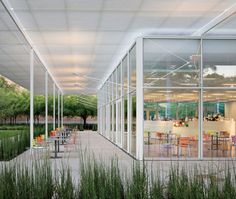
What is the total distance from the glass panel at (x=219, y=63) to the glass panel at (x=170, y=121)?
0.53 meters

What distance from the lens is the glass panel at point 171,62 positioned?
10.4m

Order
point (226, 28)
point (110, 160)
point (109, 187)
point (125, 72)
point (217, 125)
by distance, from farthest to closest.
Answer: point (125, 72)
point (217, 125)
point (226, 28)
point (110, 160)
point (109, 187)

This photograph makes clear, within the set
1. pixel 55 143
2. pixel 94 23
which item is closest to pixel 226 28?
pixel 94 23

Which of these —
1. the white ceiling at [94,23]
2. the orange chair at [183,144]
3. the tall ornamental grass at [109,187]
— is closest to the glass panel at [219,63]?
the white ceiling at [94,23]

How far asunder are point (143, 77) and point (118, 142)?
18.8ft

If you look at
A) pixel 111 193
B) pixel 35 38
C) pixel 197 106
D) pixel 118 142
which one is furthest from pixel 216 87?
pixel 111 193

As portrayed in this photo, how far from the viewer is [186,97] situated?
1046 centimetres

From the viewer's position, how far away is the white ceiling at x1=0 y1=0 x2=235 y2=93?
8094 millimetres

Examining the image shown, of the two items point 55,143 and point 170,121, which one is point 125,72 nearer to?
point 170,121

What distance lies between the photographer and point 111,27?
33.0ft

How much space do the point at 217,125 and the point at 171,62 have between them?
1.83 m

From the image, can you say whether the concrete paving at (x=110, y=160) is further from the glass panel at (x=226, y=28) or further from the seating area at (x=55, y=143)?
the glass panel at (x=226, y=28)

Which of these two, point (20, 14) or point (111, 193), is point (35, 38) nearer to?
point (20, 14)

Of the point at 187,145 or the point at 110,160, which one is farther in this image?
the point at 187,145
